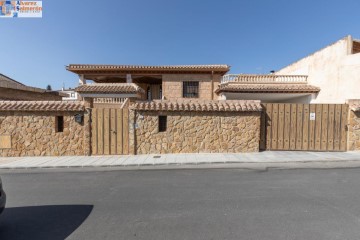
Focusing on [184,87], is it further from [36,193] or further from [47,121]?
[36,193]

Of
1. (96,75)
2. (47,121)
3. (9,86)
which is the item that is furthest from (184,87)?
(9,86)

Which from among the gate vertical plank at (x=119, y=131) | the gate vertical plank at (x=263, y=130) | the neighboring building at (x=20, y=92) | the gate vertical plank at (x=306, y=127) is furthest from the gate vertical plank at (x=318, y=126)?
the neighboring building at (x=20, y=92)

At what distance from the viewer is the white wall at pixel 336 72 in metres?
12.1

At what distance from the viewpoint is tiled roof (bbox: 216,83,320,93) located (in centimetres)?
1459

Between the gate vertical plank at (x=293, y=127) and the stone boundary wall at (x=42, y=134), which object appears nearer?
the stone boundary wall at (x=42, y=134)

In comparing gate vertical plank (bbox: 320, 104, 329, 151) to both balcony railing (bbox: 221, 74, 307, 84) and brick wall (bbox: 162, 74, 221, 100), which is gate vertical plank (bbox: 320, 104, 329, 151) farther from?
brick wall (bbox: 162, 74, 221, 100)

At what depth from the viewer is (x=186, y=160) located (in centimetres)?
798

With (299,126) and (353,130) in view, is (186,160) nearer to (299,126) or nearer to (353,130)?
(299,126)

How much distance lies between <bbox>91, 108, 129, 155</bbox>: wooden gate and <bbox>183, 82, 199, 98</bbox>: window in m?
8.66

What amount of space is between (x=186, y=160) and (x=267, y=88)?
10.4m

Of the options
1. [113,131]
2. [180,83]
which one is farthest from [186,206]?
[180,83]

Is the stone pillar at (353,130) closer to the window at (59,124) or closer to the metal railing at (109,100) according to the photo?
the metal railing at (109,100)

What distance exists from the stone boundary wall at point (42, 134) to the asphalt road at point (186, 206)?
3.10 meters

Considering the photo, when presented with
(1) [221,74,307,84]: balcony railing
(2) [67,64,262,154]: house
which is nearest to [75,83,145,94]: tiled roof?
(2) [67,64,262,154]: house
